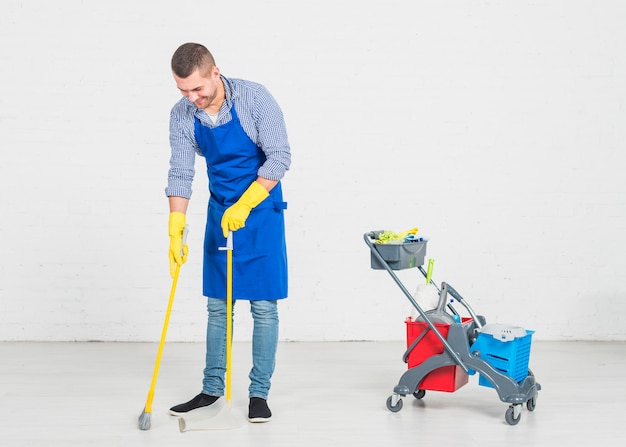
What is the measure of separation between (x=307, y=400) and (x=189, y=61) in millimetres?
1359

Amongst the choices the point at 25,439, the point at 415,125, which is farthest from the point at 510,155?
the point at 25,439

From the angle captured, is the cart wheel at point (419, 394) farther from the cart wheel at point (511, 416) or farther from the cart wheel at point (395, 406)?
the cart wheel at point (511, 416)

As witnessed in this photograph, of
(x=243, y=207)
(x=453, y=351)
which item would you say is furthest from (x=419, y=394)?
(x=243, y=207)

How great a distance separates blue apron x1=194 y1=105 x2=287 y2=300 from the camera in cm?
287

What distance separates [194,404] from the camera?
301 cm

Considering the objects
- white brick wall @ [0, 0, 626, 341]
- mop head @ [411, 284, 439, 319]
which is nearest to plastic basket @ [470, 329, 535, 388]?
mop head @ [411, 284, 439, 319]

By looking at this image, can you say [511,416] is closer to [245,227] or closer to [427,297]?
[427,297]

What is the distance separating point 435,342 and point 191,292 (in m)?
1.74

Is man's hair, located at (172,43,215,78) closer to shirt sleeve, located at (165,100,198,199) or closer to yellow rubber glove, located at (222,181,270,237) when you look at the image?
shirt sleeve, located at (165,100,198,199)

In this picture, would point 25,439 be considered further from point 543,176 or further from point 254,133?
point 543,176

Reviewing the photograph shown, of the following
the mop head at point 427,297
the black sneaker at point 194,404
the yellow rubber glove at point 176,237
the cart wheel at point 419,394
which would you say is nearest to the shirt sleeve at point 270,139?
the yellow rubber glove at point 176,237

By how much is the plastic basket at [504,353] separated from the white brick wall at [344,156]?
4.93 feet

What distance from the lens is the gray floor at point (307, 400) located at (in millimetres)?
2745

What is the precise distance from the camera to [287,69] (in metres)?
4.37
